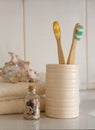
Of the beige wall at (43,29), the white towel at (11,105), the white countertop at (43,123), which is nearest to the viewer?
the white countertop at (43,123)

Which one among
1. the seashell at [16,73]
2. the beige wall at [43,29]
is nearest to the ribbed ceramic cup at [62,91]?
the seashell at [16,73]

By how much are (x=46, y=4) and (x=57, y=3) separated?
5 centimetres

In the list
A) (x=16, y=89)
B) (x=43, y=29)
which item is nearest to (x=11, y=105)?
(x=16, y=89)

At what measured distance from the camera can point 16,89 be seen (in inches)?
31.2

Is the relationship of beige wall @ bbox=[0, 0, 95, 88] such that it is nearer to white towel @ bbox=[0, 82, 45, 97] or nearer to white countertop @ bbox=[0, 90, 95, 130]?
white towel @ bbox=[0, 82, 45, 97]

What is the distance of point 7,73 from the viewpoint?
847 millimetres

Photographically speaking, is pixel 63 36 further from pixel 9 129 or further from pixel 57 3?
pixel 9 129

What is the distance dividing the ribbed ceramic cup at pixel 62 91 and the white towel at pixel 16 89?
0.24 feet

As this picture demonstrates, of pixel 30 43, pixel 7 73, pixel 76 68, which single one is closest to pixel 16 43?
pixel 30 43

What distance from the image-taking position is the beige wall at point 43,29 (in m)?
0.99

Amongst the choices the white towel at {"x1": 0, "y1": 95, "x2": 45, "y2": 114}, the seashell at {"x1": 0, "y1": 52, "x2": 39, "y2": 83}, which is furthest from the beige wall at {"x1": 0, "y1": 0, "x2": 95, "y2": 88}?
the white towel at {"x1": 0, "y1": 95, "x2": 45, "y2": 114}

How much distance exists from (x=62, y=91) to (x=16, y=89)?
0.46 feet

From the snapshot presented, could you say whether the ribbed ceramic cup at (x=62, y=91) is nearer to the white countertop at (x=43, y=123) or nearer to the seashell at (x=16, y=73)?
the white countertop at (x=43, y=123)

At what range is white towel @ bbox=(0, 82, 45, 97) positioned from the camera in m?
0.78
